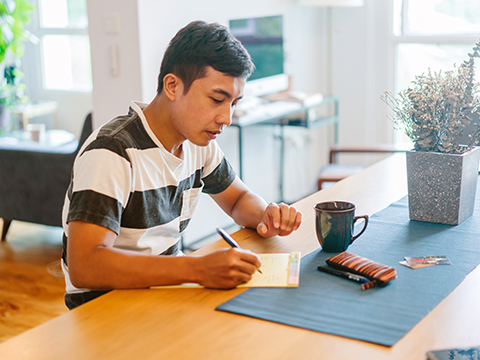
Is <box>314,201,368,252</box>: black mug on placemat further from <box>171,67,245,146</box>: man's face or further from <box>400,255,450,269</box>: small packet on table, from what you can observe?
<box>171,67,245,146</box>: man's face

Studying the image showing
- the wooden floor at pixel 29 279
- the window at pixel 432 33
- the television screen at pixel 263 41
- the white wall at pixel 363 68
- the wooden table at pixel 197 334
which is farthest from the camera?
the white wall at pixel 363 68

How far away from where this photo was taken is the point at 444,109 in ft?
4.31

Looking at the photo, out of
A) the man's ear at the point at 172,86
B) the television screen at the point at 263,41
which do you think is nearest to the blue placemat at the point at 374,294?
the man's ear at the point at 172,86

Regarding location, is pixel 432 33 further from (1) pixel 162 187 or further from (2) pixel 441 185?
(1) pixel 162 187

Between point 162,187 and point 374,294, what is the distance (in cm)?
54

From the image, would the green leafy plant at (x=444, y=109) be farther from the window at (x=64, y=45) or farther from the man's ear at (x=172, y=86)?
the window at (x=64, y=45)

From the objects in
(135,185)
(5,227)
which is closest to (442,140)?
(135,185)

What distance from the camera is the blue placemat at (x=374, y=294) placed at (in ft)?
2.91

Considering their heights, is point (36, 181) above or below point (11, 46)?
below

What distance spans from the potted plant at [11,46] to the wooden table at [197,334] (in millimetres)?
4607

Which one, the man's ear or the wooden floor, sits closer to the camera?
the man's ear

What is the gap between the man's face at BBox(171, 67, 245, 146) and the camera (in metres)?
1.21

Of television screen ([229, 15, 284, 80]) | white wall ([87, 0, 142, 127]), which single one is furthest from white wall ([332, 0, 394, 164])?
white wall ([87, 0, 142, 127])

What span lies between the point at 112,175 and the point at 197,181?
1.14 feet
